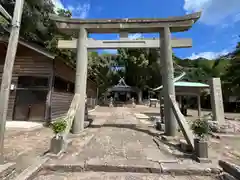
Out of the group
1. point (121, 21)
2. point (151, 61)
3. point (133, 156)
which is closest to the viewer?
point (133, 156)

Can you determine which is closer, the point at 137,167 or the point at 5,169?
the point at 5,169

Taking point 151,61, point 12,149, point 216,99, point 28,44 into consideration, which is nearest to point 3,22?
point 28,44

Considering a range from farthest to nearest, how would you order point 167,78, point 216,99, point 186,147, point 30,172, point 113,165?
point 216,99 → point 167,78 → point 186,147 → point 113,165 → point 30,172

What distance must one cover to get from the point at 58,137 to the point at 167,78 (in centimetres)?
379

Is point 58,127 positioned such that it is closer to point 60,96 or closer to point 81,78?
point 81,78

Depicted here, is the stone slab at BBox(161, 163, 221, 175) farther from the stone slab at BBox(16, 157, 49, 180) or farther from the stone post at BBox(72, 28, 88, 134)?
the stone post at BBox(72, 28, 88, 134)

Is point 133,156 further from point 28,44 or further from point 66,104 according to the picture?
point 66,104

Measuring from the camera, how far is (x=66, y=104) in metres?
10.2

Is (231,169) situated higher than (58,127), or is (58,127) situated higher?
(58,127)

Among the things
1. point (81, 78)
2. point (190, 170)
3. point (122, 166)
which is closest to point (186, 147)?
point (190, 170)

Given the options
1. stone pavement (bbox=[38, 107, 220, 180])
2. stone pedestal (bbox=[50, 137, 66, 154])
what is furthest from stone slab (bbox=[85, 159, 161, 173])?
stone pedestal (bbox=[50, 137, 66, 154])

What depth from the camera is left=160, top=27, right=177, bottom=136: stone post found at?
186 inches

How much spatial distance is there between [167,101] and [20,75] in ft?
26.2

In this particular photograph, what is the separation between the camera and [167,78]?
500cm
